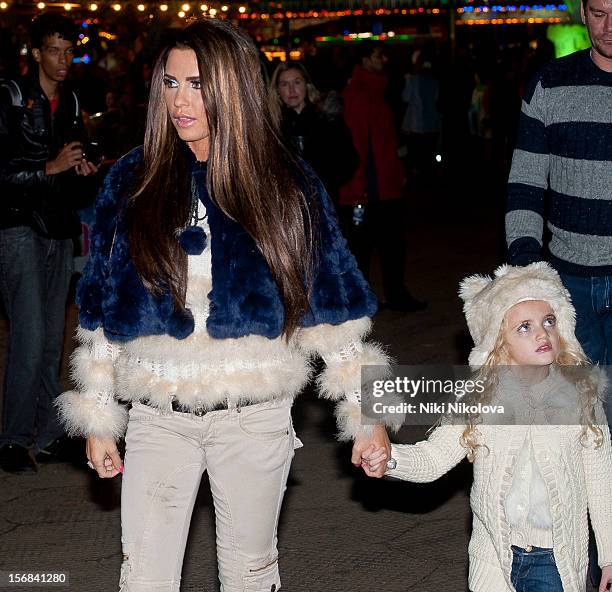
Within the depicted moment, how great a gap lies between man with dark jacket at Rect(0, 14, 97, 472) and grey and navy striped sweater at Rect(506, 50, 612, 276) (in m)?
2.56

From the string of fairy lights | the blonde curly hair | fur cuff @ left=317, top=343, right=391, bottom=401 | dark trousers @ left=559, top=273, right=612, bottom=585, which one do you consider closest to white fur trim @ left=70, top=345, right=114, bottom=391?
fur cuff @ left=317, top=343, right=391, bottom=401

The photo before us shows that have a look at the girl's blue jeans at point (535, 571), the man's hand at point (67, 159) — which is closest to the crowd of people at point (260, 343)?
the girl's blue jeans at point (535, 571)

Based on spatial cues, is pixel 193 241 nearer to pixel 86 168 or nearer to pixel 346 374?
pixel 346 374

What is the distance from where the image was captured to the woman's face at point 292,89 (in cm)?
779

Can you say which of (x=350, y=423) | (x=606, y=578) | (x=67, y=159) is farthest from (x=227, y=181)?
(x=67, y=159)

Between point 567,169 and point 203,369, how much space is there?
1770 millimetres

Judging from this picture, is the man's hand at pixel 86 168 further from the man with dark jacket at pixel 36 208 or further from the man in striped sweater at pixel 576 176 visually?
the man in striped sweater at pixel 576 176

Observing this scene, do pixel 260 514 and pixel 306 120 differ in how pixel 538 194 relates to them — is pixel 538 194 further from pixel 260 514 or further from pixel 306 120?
pixel 306 120

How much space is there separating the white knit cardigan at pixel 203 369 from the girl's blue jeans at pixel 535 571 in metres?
0.66

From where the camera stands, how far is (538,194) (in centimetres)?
452

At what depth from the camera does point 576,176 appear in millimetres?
4387

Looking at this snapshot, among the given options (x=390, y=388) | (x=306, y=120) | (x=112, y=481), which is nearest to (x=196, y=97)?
(x=390, y=388)

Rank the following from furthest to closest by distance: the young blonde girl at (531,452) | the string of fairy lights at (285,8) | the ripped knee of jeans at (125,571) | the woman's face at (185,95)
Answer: the string of fairy lights at (285,8)
the young blonde girl at (531,452)
the woman's face at (185,95)
the ripped knee of jeans at (125,571)

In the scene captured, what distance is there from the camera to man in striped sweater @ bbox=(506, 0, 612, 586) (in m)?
4.34
